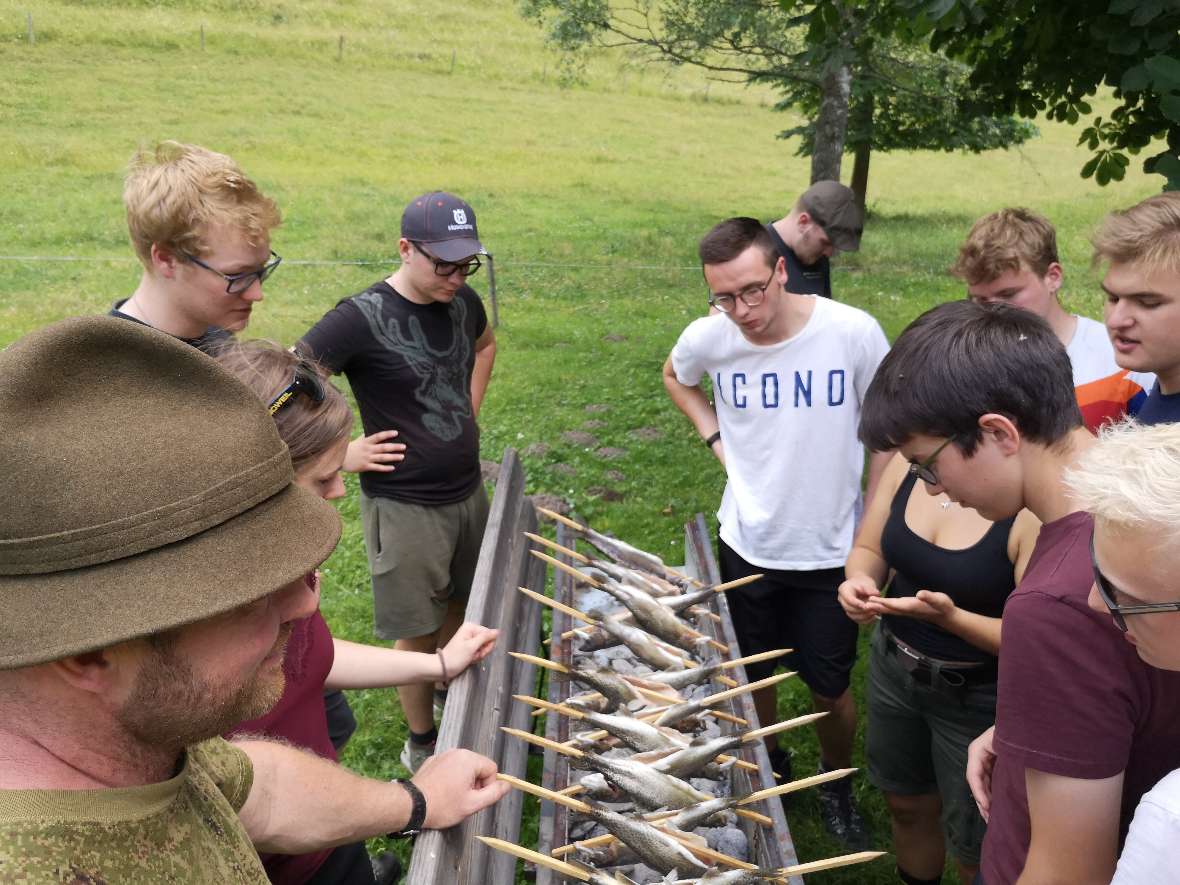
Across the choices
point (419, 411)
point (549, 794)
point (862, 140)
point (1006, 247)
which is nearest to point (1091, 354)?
point (1006, 247)

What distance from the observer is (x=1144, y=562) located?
1.46 metres

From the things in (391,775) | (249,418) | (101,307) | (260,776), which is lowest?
(391,775)

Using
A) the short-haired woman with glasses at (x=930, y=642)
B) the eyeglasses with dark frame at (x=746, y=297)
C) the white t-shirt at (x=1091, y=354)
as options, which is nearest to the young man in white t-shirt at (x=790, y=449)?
the eyeglasses with dark frame at (x=746, y=297)

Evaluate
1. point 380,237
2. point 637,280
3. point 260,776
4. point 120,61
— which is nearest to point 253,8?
point 120,61

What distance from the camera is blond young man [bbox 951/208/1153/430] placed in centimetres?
348

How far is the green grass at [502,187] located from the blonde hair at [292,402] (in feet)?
8.92

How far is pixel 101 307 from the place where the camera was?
11.9 m

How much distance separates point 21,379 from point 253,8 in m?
37.9

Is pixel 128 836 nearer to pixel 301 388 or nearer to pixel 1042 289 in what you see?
pixel 301 388

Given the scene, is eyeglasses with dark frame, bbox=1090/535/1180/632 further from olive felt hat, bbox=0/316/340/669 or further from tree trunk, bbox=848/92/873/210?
tree trunk, bbox=848/92/873/210

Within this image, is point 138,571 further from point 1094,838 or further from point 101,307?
point 101,307

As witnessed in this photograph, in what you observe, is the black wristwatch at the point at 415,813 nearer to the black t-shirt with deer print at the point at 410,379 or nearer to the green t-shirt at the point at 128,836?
the green t-shirt at the point at 128,836

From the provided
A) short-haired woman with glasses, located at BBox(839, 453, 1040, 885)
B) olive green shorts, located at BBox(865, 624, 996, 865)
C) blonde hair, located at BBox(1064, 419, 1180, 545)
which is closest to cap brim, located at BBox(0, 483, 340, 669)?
blonde hair, located at BBox(1064, 419, 1180, 545)

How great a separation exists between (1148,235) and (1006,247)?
2.59 ft
